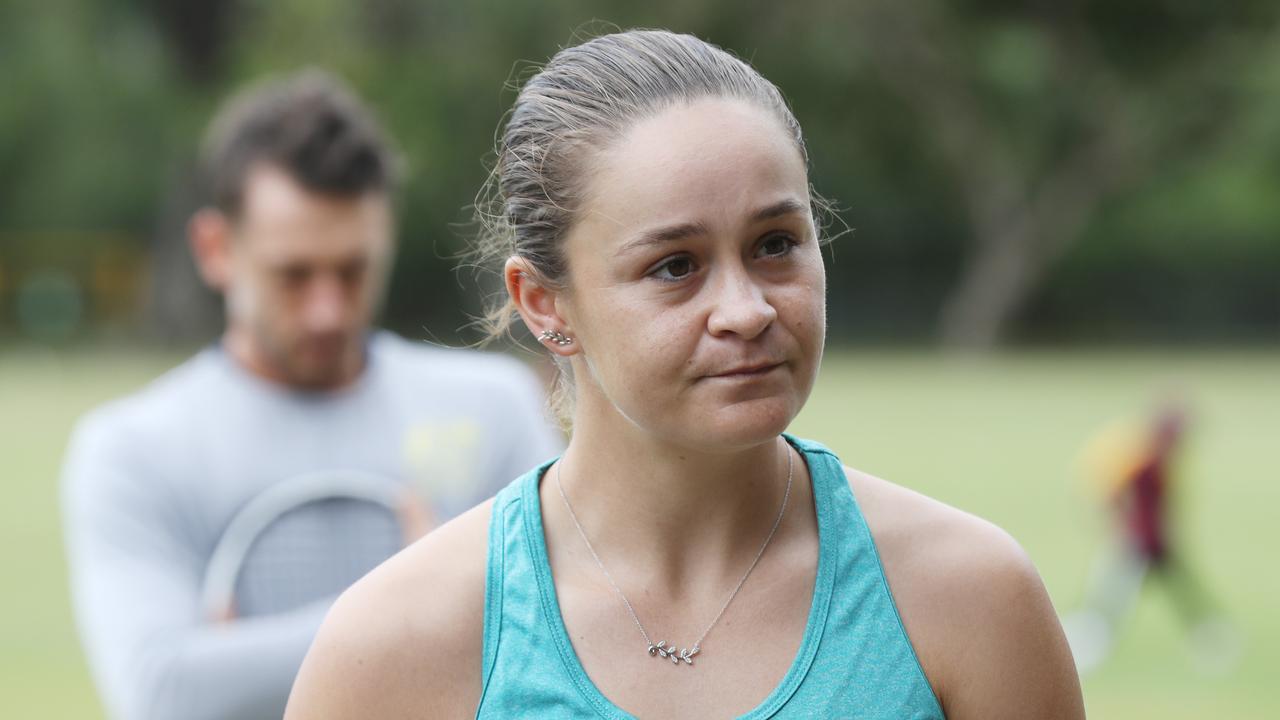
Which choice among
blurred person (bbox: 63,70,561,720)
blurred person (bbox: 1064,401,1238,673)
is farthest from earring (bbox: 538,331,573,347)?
blurred person (bbox: 1064,401,1238,673)

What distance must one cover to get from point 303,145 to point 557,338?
1.86 metres

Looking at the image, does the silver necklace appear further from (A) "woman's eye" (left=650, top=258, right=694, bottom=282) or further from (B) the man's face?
(B) the man's face

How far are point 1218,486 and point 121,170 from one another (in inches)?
1364

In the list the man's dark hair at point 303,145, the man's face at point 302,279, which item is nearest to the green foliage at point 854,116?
the man's dark hair at point 303,145

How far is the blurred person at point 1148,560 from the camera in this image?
11.4 metres

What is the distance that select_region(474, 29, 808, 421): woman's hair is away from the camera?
2494 mm

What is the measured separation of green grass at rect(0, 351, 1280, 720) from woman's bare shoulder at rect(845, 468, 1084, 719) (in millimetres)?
7432

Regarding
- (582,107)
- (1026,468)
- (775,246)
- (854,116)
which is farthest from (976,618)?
(854,116)

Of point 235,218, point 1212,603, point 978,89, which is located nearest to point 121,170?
point 978,89

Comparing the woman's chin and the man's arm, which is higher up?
the woman's chin

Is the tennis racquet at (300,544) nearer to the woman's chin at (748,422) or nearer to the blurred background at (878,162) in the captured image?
the woman's chin at (748,422)

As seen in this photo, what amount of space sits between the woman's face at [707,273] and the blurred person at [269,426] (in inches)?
57.1

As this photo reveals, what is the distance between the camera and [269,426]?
4121 millimetres

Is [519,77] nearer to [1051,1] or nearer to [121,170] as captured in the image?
[1051,1]
